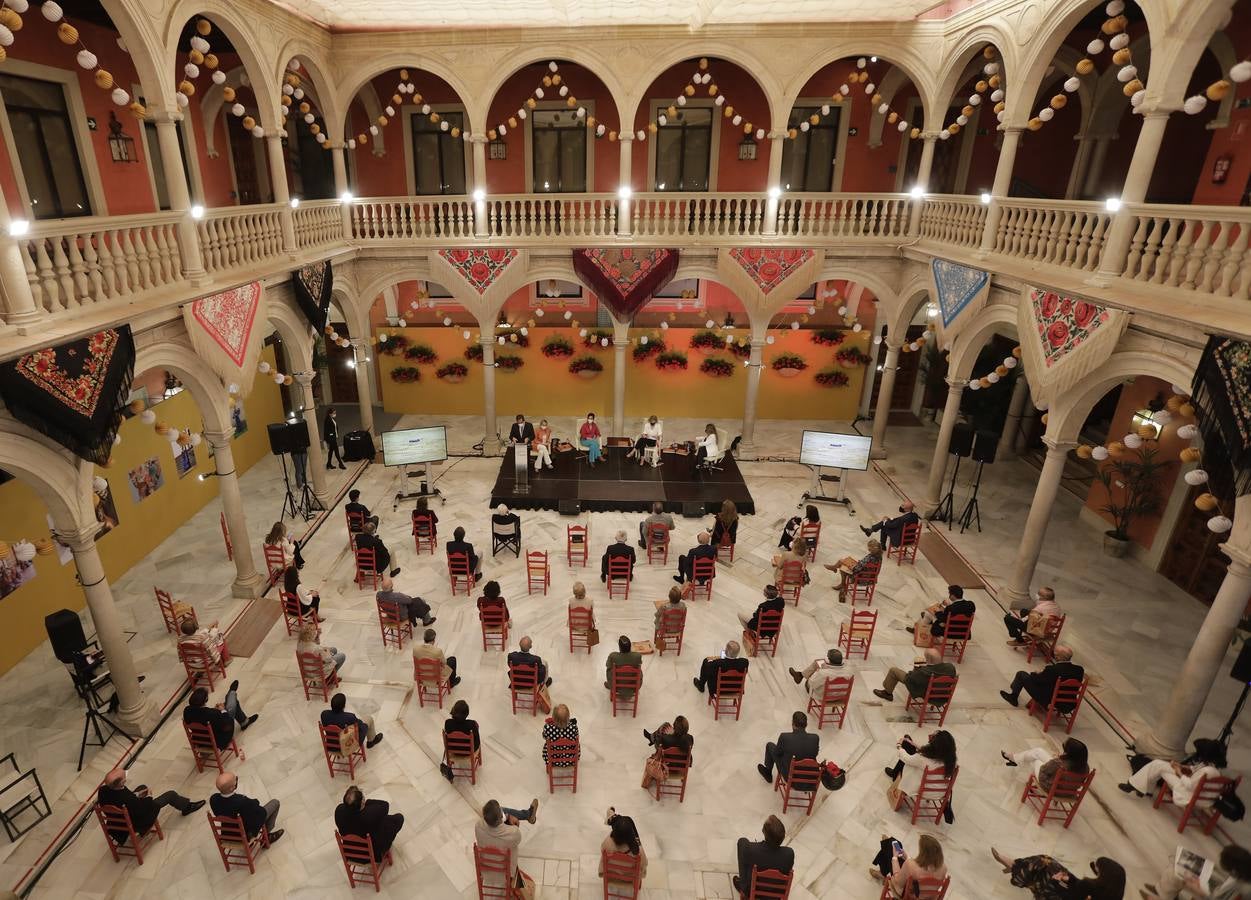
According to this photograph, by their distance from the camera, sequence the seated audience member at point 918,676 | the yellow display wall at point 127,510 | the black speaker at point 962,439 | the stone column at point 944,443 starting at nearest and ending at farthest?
the seated audience member at point 918,676
the yellow display wall at point 127,510
the stone column at point 944,443
the black speaker at point 962,439

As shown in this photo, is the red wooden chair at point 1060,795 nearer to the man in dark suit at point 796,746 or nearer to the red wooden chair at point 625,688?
the man in dark suit at point 796,746

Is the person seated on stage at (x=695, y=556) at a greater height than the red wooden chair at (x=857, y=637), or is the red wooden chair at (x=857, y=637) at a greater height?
the person seated on stage at (x=695, y=556)

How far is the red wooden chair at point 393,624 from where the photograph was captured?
387 inches

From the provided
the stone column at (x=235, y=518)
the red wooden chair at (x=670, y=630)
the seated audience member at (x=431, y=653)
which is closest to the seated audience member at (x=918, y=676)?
the red wooden chair at (x=670, y=630)

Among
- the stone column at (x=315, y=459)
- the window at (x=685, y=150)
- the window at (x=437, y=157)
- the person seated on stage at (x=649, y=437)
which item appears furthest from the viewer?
the window at (x=437, y=157)

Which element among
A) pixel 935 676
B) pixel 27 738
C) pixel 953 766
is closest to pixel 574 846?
pixel 953 766

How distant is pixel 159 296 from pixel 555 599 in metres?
6.89

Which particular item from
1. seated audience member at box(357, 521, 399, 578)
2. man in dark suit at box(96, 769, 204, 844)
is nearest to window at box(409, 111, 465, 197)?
seated audience member at box(357, 521, 399, 578)

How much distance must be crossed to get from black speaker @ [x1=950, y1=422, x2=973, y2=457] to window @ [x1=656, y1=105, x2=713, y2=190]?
29.1ft

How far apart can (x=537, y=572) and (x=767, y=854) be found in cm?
625

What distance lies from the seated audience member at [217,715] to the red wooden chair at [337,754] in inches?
41.2

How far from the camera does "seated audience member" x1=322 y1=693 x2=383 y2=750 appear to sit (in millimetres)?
7420

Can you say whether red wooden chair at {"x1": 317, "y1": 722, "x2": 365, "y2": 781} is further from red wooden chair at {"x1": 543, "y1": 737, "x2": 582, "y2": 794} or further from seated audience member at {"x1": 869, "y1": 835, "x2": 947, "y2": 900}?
seated audience member at {"x1": 869, "y1": 835, "x2": 947, "y2": 900}

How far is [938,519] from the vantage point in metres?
14.1
